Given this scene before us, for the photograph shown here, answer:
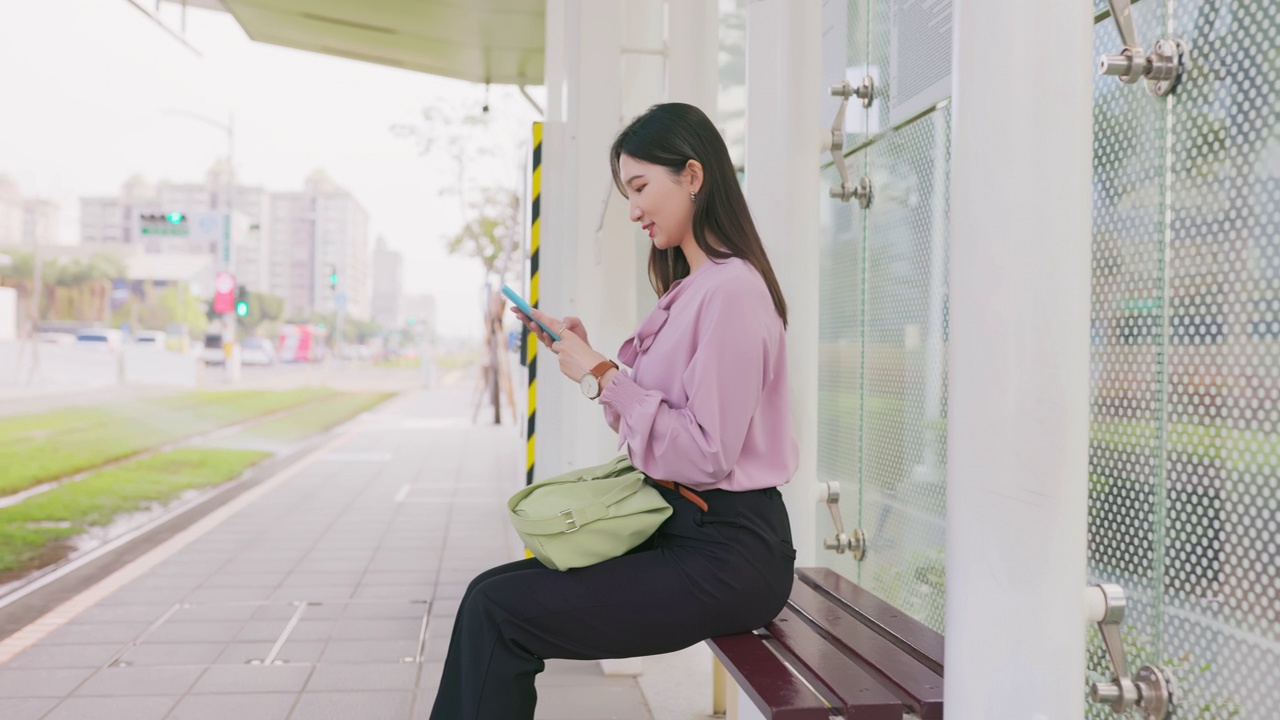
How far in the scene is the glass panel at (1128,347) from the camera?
63.0 inches

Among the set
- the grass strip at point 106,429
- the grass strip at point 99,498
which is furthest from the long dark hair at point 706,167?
the grass strip at point 106,429

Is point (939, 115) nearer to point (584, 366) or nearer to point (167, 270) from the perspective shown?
point (584, 366)

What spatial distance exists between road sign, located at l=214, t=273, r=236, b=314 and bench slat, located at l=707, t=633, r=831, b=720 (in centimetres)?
2558

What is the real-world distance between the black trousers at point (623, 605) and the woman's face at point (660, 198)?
0.56m

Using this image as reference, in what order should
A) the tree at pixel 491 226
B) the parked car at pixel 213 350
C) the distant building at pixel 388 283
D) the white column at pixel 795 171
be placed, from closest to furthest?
the white column at pixel 795 171
the tree at pixel 491 226
the parked car at pixel 213 350
the distant building at pixel 388 283

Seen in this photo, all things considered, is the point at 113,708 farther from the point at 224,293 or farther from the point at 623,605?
the point at 224,293

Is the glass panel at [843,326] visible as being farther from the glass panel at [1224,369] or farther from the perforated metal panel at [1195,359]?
the glass panel at [1224,369]

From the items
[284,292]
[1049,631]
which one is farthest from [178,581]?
[284,292]

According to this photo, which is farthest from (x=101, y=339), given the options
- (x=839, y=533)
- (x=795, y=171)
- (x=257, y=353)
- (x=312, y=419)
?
(x=795, y=171)

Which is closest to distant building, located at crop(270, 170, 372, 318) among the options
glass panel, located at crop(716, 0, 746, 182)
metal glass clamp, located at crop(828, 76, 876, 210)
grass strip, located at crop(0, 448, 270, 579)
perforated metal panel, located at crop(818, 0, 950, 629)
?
grass strip, located at crop(0, 448, 270, 579)

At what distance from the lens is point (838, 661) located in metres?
1.88

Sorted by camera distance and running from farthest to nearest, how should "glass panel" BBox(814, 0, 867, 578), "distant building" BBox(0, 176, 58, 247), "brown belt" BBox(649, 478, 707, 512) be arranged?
"distant building" BBox(0, 176, 58, 247) → "glass panel" BBox(814, 0, 867, 578) → "brown belt" BBox(649, 478, 707, 512)

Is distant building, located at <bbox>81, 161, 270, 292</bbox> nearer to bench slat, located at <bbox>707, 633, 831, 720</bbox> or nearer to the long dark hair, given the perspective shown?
the long dark hair

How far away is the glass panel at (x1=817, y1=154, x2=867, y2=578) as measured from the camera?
3000 mm
